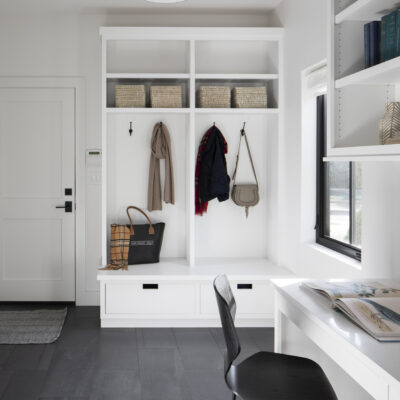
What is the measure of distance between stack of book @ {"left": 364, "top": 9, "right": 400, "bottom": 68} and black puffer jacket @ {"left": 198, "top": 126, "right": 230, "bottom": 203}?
2.25 m

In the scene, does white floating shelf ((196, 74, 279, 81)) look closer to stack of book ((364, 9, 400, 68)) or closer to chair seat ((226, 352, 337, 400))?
stack of book ((364, 9, 400, 68))

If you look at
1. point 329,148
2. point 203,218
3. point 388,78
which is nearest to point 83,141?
point 203,218

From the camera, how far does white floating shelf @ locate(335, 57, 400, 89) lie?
188 cm

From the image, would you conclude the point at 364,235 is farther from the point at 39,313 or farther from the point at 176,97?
the point at 39,313

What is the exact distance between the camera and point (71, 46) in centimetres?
464

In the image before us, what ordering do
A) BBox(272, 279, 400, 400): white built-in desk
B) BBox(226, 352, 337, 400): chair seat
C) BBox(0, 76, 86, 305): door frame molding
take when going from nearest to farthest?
BBox(272, 279, 400, 400): white built-in desk
BBox(226, 352, 337, 400): chair seat
BBox(0, 76, 86, 305): door frame molding

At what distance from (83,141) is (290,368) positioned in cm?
325

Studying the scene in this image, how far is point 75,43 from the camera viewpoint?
182 inches

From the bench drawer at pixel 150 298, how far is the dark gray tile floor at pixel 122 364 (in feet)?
0.52

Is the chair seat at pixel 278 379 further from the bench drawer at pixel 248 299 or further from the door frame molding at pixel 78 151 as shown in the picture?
the door frame molding at pixel 78 151

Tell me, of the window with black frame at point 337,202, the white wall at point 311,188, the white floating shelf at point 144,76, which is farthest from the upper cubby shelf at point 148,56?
the window with black frame at point 337,202

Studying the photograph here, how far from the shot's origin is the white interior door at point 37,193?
4691 millimetres

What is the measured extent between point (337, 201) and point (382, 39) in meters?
1.55

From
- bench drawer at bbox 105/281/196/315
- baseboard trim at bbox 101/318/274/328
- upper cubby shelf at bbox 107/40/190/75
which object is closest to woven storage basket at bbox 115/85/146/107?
upper cubby shelf at bbox 107/40/190/75
